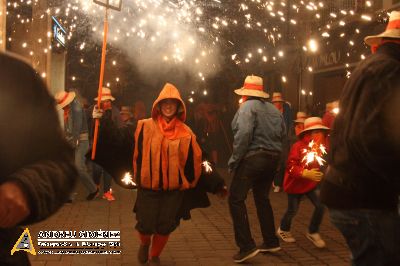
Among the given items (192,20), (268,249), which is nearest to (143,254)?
(268,249)

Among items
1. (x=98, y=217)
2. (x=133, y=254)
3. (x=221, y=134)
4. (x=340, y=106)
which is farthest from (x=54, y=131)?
(x=221, y=134)

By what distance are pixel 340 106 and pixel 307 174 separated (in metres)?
3.76

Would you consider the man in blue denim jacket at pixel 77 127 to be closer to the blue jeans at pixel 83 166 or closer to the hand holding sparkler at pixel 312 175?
the blue jeans at pixel 83 166

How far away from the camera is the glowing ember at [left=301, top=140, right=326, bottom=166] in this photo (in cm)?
655

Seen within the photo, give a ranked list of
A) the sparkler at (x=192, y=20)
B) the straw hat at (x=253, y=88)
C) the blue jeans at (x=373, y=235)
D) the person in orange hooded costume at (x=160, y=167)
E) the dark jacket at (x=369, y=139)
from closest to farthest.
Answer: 1. the dark jacket at (x=369, y=139)
2. the blue jeans at (x=373, y=235)
3. the person in orange hooded costume at (x=160, y=167)
4. the straw hat at (x=253, y=88)
5. the sparkler at (x=192, y=20)

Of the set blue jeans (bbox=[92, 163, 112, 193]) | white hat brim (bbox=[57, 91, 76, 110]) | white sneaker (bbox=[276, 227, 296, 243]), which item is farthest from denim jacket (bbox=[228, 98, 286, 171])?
blue jeans (bbox=[92, 163, 112, 193])

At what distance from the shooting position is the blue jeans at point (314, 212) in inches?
260

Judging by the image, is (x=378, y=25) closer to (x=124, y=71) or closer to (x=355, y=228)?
(x=355, y=228)

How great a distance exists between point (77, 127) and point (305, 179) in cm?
462

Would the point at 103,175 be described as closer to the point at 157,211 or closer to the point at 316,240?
the point at 157,211

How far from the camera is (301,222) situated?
8078mm

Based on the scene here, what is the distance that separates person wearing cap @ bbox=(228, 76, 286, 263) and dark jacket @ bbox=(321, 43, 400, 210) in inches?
129

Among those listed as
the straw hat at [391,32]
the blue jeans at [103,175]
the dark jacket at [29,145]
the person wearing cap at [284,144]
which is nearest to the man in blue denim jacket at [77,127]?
the blue jeans at [103,175]

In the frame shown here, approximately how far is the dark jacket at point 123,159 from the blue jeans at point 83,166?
12.8 ft
